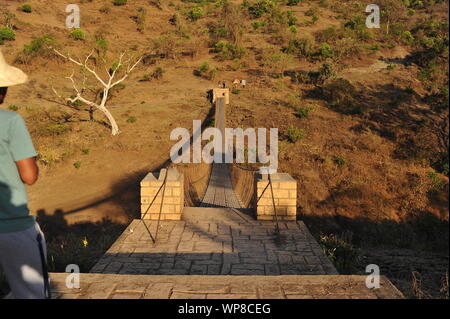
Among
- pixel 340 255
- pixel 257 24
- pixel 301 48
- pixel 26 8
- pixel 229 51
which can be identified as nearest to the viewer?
pixel 340 255

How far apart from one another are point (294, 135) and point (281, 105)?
5854 millimetres

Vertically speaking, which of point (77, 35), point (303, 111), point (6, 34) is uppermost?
point (77, 35)

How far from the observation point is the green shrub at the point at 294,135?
776 inches

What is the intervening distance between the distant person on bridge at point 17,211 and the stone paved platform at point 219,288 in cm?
126

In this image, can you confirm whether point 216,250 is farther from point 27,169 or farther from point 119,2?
point 119,2

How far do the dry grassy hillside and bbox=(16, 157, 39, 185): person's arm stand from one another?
3559 mm

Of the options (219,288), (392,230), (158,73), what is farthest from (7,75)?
(158,73)

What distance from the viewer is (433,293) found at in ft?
20.4

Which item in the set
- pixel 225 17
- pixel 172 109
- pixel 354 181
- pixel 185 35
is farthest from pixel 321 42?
pixel 354 181

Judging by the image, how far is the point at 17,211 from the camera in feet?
6.16

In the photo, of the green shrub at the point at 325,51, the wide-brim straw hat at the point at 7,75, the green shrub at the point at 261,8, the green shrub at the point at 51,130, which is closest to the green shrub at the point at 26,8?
the green shrub at the point at 51,130

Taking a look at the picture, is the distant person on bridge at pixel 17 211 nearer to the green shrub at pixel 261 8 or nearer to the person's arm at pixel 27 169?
the person's arm at pixel 27 169
